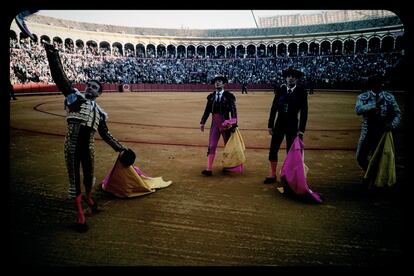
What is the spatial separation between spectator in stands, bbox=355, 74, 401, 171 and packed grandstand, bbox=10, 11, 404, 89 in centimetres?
3038

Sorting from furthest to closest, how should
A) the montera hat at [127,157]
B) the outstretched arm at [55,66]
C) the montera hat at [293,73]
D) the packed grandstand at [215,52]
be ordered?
the packed grandstand at [215,52], the montera hat at [293,73], the montera hat at [127,157], the outstretched arm at [55,66]

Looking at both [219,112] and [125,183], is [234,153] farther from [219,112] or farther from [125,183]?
[125,183]

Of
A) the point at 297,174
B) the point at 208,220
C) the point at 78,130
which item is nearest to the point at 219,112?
the point at 297,174

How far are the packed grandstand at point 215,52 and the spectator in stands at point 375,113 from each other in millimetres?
30383

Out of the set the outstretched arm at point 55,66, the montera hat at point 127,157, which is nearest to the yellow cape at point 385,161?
the montera hat at point 127,157

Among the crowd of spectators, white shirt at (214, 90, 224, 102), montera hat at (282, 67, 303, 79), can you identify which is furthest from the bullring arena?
the crowd of spectators

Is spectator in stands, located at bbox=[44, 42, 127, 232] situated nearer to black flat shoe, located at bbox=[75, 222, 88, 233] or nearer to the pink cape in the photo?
black flat shoe, located at bbox=[75, 222, 88, 233]

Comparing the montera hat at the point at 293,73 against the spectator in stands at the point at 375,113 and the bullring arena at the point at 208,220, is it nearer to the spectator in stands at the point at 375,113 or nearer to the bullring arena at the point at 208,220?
the spectator in stands at the point at 375,113

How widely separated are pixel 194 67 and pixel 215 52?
26.5 feet

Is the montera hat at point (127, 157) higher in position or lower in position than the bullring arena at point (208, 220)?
higher

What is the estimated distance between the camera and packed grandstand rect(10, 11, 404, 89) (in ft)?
117

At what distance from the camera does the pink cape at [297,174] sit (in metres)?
3.49

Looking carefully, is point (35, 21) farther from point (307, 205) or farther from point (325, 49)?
point (307, 205)

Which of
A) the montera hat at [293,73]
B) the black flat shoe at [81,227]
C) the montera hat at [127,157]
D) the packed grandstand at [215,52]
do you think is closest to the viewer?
the black flat shoe at [81,227]
